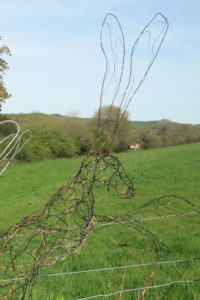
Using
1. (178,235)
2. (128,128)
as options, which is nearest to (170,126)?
(128,128)

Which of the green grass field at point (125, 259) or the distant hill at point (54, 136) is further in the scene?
the distant hill at point (54, 136)

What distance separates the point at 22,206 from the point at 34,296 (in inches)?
397

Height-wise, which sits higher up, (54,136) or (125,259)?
(54,136)

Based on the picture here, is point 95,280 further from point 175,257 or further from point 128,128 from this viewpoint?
point 128,128

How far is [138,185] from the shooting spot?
15.8m

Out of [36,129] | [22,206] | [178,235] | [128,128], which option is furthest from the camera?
[128,128]

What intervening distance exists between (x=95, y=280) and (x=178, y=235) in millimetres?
2610

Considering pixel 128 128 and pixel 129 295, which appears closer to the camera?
pixel 129 295

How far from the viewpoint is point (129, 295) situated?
330 cm

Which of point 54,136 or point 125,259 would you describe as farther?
point 54,136

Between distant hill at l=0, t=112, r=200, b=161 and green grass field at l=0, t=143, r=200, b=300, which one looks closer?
green grass field at l=0, t=143, r=200, b=300

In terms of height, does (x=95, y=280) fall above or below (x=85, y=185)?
below

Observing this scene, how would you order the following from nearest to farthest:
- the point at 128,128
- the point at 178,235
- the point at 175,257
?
the point at 175,257 < the point at 178,235 < the point at 128,128

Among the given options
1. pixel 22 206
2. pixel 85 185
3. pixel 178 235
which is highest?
pixel 85 185
